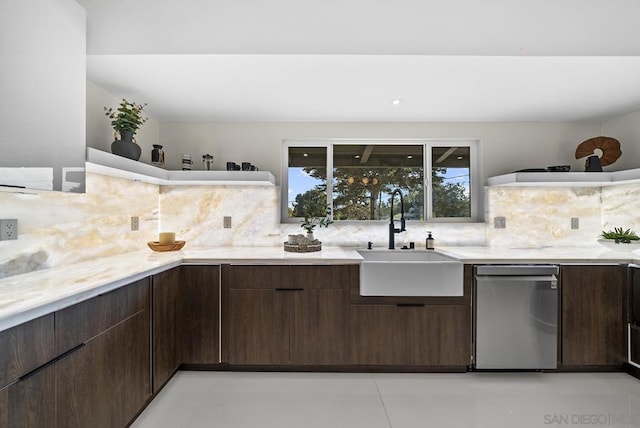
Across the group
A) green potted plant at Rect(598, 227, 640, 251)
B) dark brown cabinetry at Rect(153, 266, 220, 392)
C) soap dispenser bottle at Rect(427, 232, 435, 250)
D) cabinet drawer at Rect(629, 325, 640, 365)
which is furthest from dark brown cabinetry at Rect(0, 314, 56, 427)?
green potted plant at Rect(598, 227, 640, 251)

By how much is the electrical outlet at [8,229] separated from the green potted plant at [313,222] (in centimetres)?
184

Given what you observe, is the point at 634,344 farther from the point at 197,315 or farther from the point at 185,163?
the point at 185,163

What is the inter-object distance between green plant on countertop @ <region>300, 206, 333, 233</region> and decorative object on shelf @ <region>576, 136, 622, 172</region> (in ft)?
7.49

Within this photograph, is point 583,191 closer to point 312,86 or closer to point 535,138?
point 535,138

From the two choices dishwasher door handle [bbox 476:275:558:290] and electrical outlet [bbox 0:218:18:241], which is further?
dishwasher door handle [bbox 476:275:558:290]

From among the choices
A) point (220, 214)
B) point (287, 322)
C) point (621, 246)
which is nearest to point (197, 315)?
point (287, 322)

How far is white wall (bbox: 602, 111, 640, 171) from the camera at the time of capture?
2861mm

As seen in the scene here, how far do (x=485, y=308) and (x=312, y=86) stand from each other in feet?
6.35

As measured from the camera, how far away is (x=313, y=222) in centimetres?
311

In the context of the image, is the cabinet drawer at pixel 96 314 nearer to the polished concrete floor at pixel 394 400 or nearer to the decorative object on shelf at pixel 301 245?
the polished concrete floor at pixel 394 400

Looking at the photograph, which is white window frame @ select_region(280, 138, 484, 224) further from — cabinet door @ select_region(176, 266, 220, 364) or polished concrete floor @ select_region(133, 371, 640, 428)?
polished concrete floor @ select_region(133, 371, 640, 428)

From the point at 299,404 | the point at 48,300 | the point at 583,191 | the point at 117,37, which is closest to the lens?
the point at 48,300

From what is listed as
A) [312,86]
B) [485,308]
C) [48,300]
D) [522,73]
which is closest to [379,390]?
[485,308]

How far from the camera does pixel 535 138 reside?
3146 millimetres
